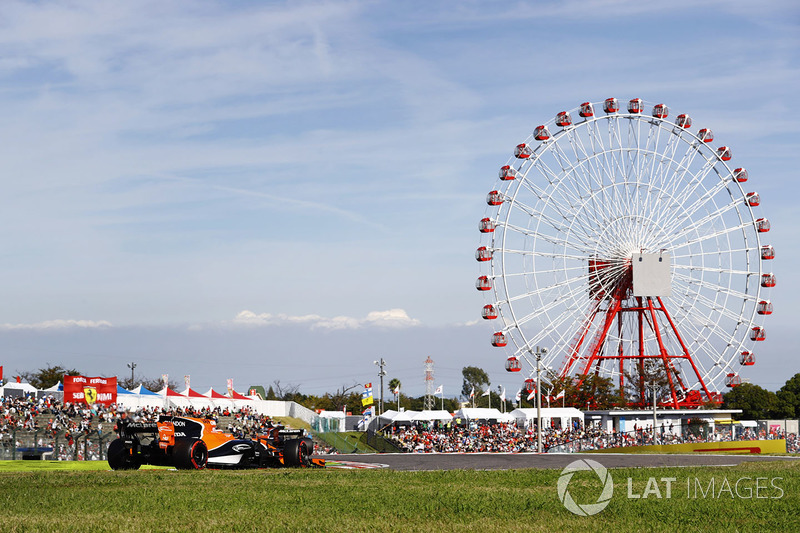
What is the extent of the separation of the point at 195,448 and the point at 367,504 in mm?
11512

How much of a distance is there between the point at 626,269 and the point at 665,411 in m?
11.6

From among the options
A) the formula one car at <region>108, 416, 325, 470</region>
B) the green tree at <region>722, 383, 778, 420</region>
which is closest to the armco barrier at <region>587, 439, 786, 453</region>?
the formula one car at <region>108, 416, 325, 470</region>

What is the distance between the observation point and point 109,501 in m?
16.2

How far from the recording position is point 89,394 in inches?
2170

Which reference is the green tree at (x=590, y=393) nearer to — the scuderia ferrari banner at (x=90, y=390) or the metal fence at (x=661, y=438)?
the metal fence at (x=661, y=438)

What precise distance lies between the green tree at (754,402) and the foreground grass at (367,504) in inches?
3858

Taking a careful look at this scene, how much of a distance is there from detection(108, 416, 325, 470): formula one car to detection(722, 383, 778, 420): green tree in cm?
9561

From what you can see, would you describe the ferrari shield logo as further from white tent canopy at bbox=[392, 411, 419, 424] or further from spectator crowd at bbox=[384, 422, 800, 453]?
white tent canopy at bbox=[392, 411, 419, 424]

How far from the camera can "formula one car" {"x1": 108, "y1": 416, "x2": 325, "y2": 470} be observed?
84.4 feet

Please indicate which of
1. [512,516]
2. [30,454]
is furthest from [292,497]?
[30,454]

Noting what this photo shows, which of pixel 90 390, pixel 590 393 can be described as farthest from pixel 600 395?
pixel 90 390

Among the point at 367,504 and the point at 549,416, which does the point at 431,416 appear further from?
the point at 367,504

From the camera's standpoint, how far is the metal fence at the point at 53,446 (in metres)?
35.1

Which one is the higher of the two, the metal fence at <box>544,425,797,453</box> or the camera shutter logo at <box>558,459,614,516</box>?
the camera shutter logo at <box>558,459,614,516</box>
